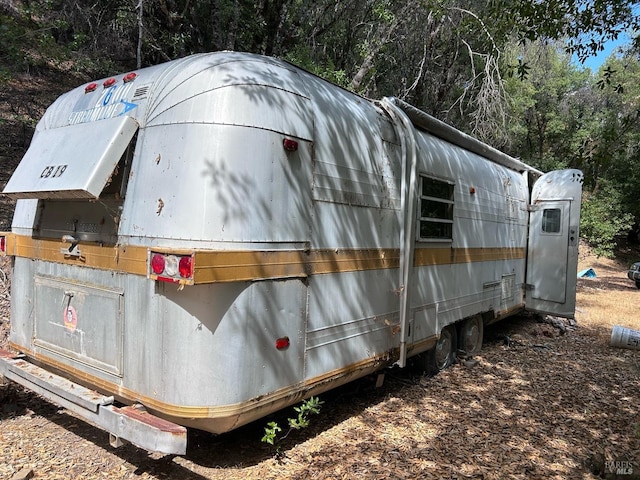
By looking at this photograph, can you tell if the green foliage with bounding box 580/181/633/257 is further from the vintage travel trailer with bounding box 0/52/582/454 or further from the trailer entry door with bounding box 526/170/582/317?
the vintage travel trailer with bounding box 0/52/582/454

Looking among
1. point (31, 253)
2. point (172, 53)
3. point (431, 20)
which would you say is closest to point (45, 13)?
point (172, 53)

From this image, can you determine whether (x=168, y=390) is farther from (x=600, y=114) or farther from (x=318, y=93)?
(x=600, y=114)

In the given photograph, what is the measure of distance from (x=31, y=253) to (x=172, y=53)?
7.38 m

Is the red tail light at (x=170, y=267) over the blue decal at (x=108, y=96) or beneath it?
beneath

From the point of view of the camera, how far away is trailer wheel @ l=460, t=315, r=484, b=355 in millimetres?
6668

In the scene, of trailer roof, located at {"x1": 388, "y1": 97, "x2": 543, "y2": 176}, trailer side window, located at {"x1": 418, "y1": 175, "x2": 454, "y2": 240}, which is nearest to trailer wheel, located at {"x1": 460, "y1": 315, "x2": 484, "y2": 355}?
trailer side window, located at {"x1": 418, "y1": 175, "x2": 454, "y2": 240}

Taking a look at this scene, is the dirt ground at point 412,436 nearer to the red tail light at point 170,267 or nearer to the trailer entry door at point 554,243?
A: the red tail light at point 170,267

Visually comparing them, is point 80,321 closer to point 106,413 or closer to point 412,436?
point 106,413

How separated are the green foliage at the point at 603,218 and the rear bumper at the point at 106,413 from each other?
2057cm

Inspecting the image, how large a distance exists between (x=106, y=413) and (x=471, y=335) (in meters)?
5.35

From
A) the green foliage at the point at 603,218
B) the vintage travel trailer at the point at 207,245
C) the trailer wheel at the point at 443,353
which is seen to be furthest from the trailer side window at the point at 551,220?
the green foliage at the point at 603,218

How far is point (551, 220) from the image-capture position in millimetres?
8422

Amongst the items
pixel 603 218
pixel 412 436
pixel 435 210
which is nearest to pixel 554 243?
pixel 435 210

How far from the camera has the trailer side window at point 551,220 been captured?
8.32 meters
